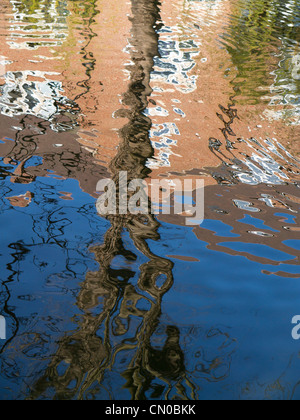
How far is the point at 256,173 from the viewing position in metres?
4.52

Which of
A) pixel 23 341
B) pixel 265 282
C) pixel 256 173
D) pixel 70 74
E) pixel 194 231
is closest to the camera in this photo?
pixel 23 341

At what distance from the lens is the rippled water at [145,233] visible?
2480 mm

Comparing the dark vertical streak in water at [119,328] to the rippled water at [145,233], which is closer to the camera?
the dark vertical streak in water at [119,328]

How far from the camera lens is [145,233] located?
3.58 meters

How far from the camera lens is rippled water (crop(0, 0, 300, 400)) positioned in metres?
2.48

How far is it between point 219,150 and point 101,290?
2.48 metres

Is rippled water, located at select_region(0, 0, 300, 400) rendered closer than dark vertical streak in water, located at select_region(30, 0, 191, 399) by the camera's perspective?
No

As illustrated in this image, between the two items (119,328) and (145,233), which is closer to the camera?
(119,328)

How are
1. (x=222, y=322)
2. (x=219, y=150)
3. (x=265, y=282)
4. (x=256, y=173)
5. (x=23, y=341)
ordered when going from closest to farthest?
1. (x=23, y=341)
2. (x=222, y=322)
3. (x=265, y=282)
4. (x=256, y=173)
5. (x=219, y=150)

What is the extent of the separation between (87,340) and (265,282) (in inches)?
51.5

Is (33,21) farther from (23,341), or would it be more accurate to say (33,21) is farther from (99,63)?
(23,341)

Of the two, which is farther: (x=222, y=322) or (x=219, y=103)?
(x=219, y=103)

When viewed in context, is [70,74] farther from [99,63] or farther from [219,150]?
[219,150]

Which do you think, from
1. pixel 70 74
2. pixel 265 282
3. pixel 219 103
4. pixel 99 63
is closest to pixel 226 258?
pixel 265 282
